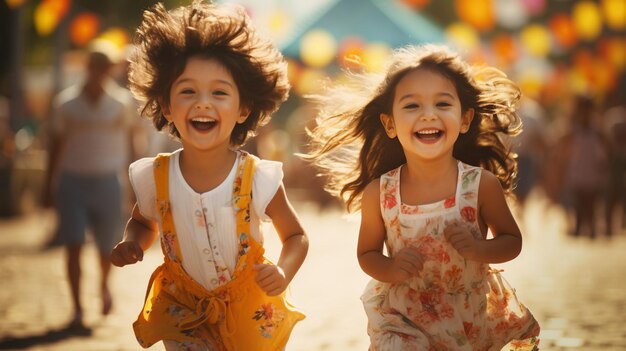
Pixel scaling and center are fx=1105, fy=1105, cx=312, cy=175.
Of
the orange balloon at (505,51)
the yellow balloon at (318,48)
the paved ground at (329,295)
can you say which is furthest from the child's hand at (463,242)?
the orange balloon at (505,51)

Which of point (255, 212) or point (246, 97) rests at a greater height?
point (246, 97)

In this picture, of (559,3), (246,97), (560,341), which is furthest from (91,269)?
(559,3)

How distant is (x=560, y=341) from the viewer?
22.3ft

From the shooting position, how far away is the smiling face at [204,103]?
4.46 meters

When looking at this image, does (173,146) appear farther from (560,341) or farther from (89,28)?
(89,28)

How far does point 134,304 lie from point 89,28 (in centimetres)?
1947

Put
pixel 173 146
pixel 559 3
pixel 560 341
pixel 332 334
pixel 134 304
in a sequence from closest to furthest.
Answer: pixel 560 341
pixel 332 334
pixel 134 304
pixel 173 146
pixel 559 3

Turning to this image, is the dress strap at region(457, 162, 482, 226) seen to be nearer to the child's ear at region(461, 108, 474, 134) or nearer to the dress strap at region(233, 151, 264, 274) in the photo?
the child's ear at region(461, 108, 474, 134)

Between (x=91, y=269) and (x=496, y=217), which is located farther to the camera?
(x=91, y=269)

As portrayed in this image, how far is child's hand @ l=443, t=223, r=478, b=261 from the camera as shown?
14.0ft

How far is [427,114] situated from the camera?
4.50 meters

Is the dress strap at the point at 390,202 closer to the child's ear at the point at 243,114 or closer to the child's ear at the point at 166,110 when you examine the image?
the child's ear at the point at 243,114

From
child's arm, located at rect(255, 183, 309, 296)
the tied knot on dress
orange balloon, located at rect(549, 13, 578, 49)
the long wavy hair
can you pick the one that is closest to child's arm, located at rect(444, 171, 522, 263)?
the long wavy hair

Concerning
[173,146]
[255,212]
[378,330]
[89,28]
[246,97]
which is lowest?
[378,330]
